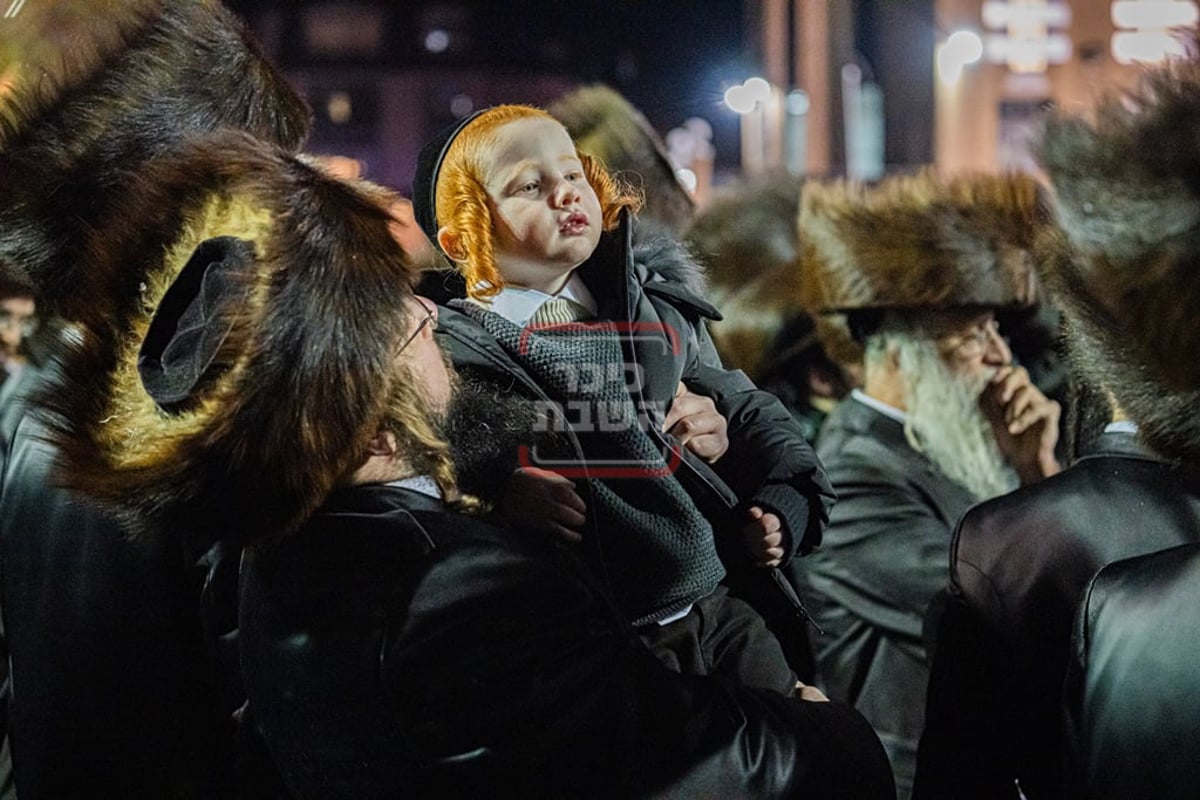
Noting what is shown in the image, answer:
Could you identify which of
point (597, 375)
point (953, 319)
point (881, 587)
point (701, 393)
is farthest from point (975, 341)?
point (597, 375)

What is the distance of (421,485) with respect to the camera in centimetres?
154

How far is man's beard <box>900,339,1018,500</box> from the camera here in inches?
105

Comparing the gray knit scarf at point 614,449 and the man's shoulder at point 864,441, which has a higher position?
the gray knit scarf at point 614,449

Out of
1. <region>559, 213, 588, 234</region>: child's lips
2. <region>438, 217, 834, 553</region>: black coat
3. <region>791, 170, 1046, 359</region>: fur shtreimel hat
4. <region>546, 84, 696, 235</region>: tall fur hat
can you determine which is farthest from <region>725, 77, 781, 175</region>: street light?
<region>559, 213, 588, 234</region>: child's lips

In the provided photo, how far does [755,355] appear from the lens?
3775mm

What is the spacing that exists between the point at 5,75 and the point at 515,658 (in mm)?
1334

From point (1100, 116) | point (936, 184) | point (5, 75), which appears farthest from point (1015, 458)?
point (5, 75)

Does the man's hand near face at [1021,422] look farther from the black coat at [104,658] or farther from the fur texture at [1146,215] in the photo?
the black coat at [104,658]

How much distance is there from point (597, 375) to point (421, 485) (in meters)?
0.25

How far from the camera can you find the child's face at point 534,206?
147 cm

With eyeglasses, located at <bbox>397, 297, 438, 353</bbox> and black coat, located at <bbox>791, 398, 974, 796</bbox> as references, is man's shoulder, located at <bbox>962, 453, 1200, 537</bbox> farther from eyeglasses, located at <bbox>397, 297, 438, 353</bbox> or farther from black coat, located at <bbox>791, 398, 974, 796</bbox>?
eyeglasses, located at <bbox>397, 297, 438, 353</bbox>

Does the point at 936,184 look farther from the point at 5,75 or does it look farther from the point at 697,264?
the point at 5,75

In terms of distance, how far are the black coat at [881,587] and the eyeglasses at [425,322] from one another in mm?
1203

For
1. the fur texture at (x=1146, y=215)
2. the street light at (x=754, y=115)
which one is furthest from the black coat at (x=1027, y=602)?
the street light at (x=754, y=115)
